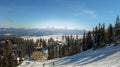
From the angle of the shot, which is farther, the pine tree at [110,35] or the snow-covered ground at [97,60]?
the pine tree at [110,35]

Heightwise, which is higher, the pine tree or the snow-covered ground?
the pine tree

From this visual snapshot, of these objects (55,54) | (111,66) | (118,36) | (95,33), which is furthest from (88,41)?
(111,66)

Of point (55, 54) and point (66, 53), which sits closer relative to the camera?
point (66, 53)

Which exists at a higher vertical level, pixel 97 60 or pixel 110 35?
pixel 110 35

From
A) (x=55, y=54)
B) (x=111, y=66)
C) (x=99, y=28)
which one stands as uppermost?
(x=99, y=28)

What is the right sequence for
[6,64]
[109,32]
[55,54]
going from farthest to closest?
1. [55,54]
2. [109,32]
3. [6,64]

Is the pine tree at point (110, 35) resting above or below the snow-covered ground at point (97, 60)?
above

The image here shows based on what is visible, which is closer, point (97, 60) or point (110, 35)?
point (97, 60)

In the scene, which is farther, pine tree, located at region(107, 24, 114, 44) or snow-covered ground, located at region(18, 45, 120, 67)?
pine tree, located at region(107, 24, 114, 44)

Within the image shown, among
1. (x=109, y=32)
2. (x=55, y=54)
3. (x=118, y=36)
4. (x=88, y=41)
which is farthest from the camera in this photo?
(x=55, y=54)

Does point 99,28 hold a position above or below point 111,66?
above

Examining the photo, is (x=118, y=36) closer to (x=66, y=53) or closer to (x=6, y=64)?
(x=66, y=53)
